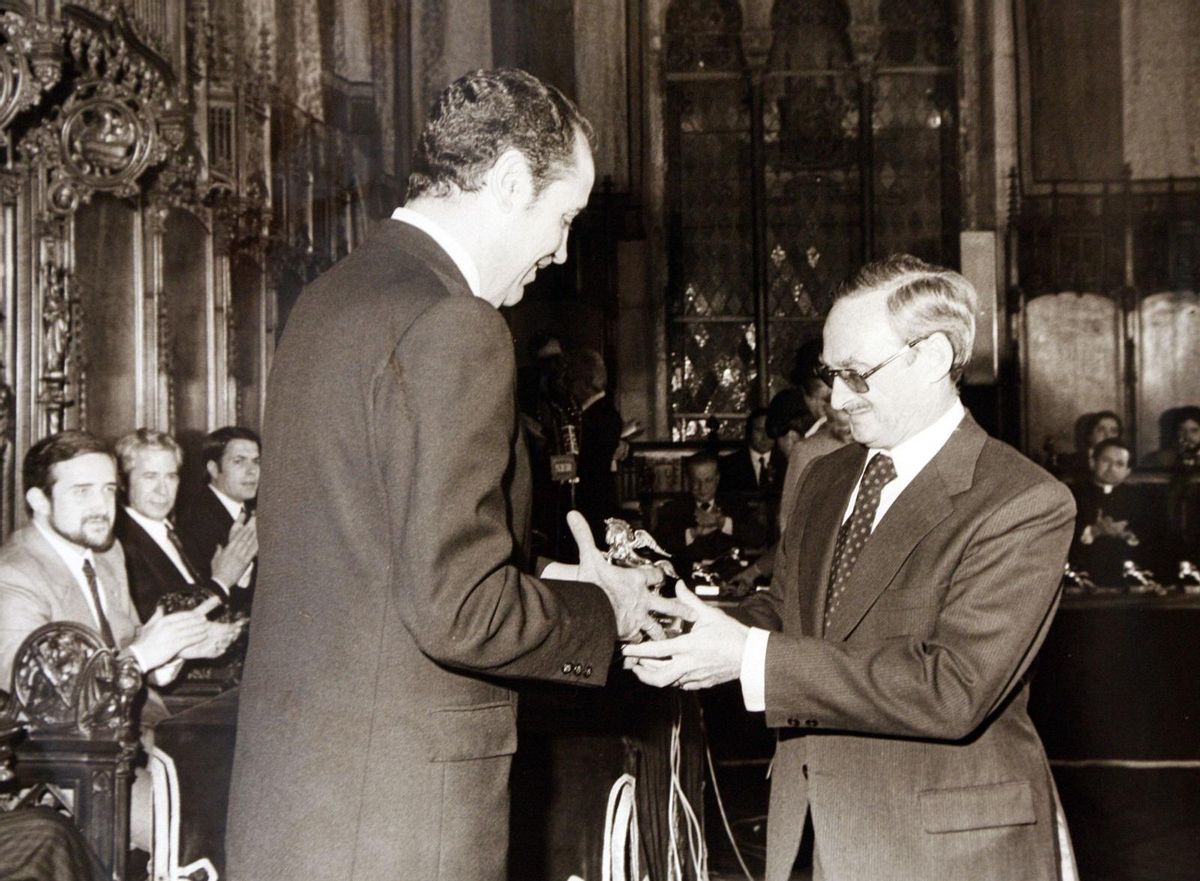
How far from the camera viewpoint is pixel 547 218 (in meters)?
2.16

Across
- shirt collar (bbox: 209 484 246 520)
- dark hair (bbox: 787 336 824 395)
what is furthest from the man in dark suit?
dark hair (bbox: 787 336 824 395)

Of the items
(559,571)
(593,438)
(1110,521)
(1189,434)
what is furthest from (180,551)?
(1189,434)

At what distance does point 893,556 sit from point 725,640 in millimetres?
333

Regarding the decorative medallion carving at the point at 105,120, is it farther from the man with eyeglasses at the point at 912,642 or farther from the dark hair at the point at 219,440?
the man with eyeglasses at the point at 912,642

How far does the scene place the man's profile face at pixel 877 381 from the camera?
8.09ft

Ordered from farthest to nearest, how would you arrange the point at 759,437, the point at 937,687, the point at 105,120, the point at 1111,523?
the point at 759,437, the point at 1111,523, the point at 105,120, the point at 937,687

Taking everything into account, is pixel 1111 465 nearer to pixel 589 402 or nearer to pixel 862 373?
pixel 589 402

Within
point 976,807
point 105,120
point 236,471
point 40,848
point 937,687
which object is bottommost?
point 40,848

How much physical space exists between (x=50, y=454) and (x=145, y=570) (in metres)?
0.58

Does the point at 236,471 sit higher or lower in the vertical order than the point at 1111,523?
higher

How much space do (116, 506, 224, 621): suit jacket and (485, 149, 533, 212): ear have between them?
3211 millimetres

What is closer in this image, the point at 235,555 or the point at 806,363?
the point at 235,555

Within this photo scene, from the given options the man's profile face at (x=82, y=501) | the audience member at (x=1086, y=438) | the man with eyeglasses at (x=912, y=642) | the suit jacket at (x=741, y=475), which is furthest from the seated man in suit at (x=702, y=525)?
the man with eyeglasses at (x=912, y=642)

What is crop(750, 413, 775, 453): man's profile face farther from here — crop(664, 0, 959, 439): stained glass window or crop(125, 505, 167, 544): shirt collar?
crop(125, 505, 167, 544): shirt collar
